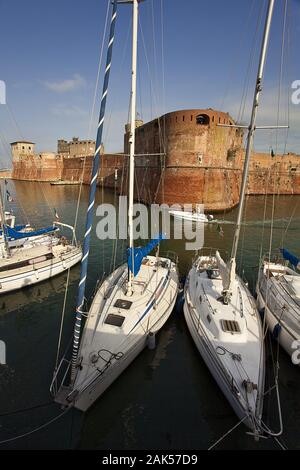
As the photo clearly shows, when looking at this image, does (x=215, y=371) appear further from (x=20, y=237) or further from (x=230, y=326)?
(x=20, y=237)

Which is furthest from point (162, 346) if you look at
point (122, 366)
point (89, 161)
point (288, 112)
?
point (89, 161)

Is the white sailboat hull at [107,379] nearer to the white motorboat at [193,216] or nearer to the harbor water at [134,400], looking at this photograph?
the harbor water at [134,400]

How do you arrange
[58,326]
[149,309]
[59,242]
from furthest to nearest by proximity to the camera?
[59,242] → [58,326] → [149,309]

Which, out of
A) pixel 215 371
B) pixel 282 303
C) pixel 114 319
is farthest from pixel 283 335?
pixel 114 319

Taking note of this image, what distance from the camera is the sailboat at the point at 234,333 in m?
7.07

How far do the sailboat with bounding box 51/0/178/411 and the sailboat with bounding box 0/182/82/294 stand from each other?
5.19m

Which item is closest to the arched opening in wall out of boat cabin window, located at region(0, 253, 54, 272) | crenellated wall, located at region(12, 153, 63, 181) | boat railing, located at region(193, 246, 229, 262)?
boat railing, located at region(193, 246, 229, 262)

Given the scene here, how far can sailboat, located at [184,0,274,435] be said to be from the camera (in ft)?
23.2

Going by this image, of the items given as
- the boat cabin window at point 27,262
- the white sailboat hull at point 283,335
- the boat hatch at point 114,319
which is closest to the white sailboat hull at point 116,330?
the boat hatch at point 114,319

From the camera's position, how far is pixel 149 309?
33.8 ft

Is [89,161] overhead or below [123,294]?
→ overhead

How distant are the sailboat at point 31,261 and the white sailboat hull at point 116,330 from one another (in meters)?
5.21

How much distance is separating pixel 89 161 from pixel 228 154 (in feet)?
153

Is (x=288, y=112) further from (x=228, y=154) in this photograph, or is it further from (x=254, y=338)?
(x=228, y=154)
